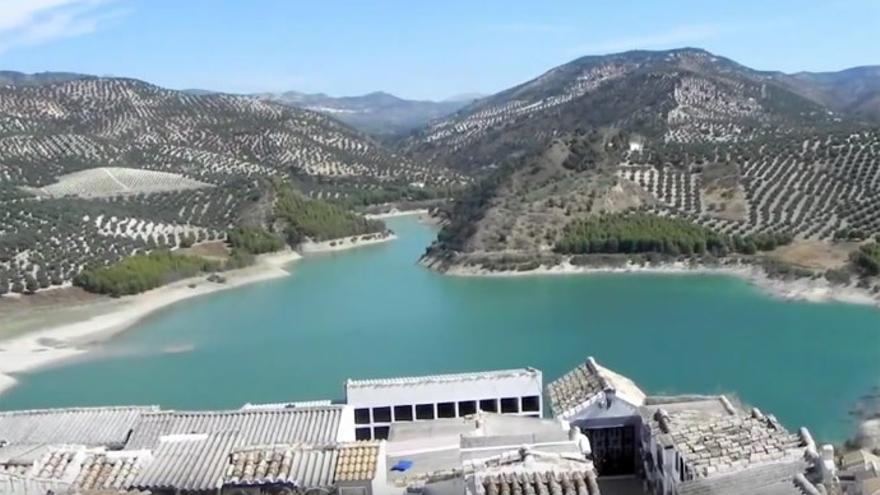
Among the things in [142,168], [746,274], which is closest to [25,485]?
[746,274]

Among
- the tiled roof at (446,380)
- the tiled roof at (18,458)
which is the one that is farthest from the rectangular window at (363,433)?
the tiled roof at (18,458)

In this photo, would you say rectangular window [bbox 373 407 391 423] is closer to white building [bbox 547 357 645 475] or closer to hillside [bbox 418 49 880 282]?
white building [bbox 547 357 645 475]

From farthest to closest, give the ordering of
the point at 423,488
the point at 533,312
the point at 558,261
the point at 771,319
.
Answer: the point at 558,261
the point at 533,312
the point at 771,319
the point at 423,488

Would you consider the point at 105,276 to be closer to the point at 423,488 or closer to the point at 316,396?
the point at 316,396

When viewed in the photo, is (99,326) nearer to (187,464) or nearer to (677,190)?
(677,190)

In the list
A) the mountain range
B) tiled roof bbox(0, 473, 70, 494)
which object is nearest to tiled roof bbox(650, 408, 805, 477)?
tiled roof bbox(0, 473, 70, 494)

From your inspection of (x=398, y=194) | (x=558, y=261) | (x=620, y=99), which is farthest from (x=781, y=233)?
(x=620, y=99)
